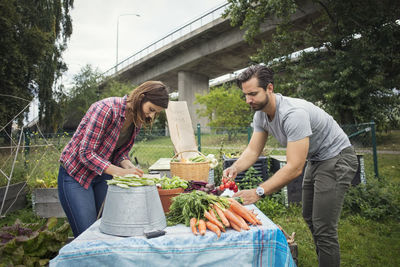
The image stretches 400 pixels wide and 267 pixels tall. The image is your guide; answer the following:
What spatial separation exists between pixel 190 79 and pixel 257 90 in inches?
969

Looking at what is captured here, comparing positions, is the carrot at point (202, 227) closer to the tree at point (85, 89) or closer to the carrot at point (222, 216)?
the carrot at point (222, 216)

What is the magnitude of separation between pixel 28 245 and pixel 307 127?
239 centimetres

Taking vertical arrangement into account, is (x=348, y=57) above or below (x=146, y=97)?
above

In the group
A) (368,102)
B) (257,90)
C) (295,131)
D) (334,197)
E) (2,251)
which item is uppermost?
(368,102)

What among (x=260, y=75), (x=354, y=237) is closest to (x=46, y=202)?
(x=260, y=75)

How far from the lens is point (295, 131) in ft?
6.74

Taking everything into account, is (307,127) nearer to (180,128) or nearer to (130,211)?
(130,211)

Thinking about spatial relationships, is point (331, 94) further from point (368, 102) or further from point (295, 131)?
point (295, 131)

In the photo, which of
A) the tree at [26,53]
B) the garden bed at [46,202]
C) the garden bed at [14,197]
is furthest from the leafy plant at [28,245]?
the tree at [26,53]

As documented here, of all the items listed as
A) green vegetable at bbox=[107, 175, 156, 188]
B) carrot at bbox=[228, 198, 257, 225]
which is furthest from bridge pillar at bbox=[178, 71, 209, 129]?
green vegetable at bbox=[107, 175, 156, 188]

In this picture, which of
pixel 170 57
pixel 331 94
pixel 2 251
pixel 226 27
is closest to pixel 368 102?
pixel 331 94

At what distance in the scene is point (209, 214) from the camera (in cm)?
168

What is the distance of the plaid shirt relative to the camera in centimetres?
206

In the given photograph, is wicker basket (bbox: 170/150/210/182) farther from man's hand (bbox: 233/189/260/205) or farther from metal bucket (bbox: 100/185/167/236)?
metal bucket (bbox: 100/185/167/236)
